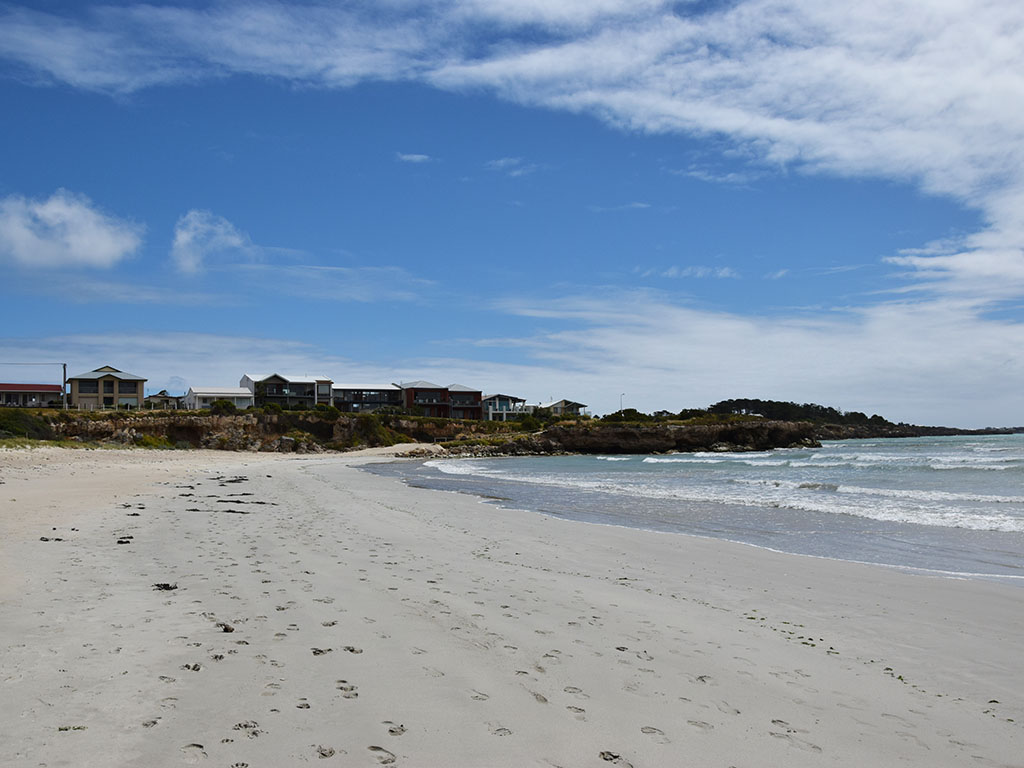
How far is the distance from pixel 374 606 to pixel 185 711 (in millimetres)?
2790

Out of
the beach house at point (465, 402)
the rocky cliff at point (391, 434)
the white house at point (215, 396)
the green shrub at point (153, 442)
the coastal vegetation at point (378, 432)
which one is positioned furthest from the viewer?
the beach house at point (465, 402)

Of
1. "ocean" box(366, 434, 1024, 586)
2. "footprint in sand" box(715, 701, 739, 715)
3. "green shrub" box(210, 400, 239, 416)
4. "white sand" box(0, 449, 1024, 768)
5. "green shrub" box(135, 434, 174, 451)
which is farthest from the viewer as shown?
"green shrub" box(210, 400, 239, 416)

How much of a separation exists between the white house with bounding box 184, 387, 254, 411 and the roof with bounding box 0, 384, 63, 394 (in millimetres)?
13777

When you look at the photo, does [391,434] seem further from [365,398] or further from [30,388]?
[30,388]

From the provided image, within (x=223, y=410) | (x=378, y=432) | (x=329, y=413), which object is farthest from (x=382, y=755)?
(x=329, y=413)

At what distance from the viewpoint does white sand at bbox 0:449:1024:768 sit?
3.83m

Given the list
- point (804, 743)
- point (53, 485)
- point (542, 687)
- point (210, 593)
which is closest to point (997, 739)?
point (804, 743)

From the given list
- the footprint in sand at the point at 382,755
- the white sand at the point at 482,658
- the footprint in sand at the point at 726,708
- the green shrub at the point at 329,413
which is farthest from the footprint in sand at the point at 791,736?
the green shrub at the point at 329,413

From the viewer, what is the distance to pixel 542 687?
4.71 meters

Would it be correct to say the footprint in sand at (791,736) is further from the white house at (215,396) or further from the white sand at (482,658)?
the white house at (215,396)

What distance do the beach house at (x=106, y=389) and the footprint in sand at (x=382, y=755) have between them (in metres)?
79.4

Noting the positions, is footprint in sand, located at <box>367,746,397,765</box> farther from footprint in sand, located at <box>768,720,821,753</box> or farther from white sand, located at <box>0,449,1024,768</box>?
footprint in sand, located at <box>768,720,821,753</box>

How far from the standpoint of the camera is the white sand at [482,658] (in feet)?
12.6

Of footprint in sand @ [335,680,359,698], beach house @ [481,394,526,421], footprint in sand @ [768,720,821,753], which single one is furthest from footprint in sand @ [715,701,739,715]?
beach house @ [481,394,526,421]
